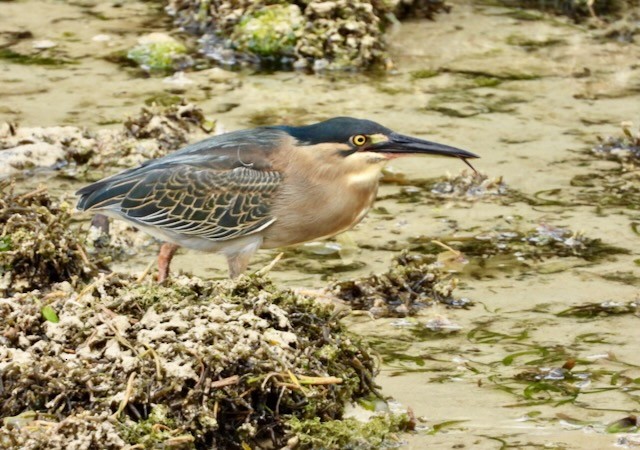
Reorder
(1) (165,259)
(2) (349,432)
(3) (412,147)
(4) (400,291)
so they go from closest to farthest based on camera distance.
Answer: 1. (2) (349,432)
2. (3) (412,147)
3. (1) (165,259)
4. (4) (400,291)

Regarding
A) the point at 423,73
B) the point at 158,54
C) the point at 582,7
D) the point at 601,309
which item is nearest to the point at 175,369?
the point at 601,309

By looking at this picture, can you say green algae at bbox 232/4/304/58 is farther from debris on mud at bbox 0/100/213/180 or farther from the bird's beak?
the bird's beak

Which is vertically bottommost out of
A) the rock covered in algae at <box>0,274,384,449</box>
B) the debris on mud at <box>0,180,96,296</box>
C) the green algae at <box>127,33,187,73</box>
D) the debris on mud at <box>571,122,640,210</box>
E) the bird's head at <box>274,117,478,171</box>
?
the green algae at <box>127,33,187,73</box>

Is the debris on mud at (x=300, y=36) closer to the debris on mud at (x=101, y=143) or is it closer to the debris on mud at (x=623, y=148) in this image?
the debris on mud at (x=101, y=143)

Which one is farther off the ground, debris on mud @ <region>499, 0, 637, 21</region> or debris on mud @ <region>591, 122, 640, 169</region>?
debris on mud @ <region>499, 0, 637, 21</region>

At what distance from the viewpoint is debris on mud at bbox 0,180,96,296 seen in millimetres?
5941

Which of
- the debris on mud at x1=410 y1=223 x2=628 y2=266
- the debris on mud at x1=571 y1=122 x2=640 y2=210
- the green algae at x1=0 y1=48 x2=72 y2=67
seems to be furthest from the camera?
the green algae at x1=0 y1=48 x2=72 y2=67

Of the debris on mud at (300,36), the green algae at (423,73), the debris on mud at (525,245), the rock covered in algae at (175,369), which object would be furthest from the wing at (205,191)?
the debris on mud at (300,36)

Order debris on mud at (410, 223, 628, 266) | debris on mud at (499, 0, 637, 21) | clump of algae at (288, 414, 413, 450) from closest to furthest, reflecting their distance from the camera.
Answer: clump of algae at (288, 414, 413, 450) < debris on mud at (410, 223, 628, 266) < debris on mud at (499, 0, 637, 21)

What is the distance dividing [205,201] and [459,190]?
2.06 m

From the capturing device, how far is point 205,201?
21.3 feet

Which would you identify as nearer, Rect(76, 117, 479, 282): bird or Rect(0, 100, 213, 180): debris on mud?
Rect(76, 117, 479, 282): bird

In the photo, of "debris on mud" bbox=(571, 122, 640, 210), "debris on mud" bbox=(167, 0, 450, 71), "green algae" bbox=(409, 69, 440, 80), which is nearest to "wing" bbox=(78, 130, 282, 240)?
"debris on mud" bbox=(571, 122, 640, 210)

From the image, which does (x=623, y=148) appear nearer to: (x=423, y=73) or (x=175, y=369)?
(x=423, y=73)
